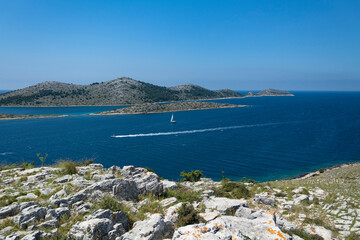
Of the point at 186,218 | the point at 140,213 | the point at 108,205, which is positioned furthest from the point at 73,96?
the point at 186,218

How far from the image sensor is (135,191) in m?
9.69

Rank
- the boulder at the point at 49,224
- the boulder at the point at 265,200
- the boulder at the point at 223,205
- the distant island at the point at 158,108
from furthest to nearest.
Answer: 1. the distant island at the point at 158,108
2. the boulder at the point at 265,200
3. the boulder at the point at 223,205
4. the boulder at the point at 49,224

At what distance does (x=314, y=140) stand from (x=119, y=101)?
469 feet

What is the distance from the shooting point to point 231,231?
5.86 metres

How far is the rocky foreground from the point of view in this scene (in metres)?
6.07

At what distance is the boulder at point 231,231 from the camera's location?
5.45 metres

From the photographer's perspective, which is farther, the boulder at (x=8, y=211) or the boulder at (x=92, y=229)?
the boulder at (x=8, y=211)

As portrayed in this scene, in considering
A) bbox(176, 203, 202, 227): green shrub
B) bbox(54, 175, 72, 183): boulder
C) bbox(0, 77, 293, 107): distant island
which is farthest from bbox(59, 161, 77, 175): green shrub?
bbox(0, 77, 293, 107): distant island

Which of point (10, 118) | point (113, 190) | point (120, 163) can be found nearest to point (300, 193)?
point (113, 190)

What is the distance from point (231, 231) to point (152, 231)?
225 centimetres

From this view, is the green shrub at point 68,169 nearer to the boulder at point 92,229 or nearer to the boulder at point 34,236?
the boulder at point 34,236

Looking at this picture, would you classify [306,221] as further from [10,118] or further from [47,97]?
[47,97]

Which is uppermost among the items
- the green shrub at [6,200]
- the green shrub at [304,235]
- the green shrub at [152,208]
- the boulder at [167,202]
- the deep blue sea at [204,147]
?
the green shrub at [6,200]

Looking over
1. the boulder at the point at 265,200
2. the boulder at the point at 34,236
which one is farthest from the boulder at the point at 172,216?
the boulder at the point at 265,200
